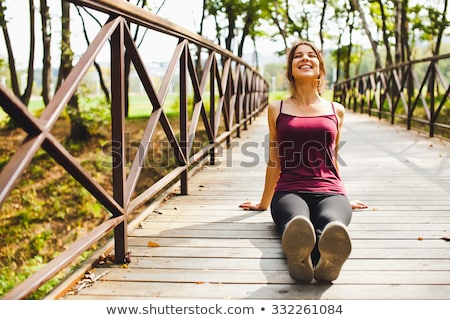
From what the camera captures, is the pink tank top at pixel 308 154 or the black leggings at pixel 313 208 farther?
the pink tank top at pixel 308 154

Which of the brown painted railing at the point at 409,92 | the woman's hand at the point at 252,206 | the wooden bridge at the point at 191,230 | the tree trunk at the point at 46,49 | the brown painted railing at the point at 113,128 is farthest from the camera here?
the tree trunk at the point at 46,49

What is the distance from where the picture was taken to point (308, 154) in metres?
2.70

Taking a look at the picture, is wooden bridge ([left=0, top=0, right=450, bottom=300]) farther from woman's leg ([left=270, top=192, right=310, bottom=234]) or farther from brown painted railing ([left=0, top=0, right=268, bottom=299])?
woman's leg ([left=270, top=192, right=310, bottom=234])

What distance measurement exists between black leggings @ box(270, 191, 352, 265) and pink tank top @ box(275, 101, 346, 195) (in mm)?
55

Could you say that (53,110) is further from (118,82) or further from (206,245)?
(206,245)

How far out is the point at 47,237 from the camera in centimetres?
948

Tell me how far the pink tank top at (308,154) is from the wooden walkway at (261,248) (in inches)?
12.4
